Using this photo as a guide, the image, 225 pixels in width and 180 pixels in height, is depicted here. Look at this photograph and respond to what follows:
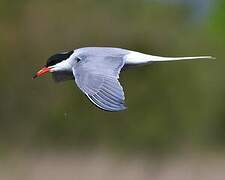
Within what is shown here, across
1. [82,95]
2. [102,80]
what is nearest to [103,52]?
[102,80]

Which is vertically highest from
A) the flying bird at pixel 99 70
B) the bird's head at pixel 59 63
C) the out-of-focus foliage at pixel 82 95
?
the flying bird at pixel 99 70

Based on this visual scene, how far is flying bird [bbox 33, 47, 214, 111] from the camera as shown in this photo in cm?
510

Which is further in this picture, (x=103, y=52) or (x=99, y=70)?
(x=103, y=52)

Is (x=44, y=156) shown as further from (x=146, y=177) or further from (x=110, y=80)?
(x=110, y=80)

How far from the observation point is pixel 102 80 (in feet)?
17.7

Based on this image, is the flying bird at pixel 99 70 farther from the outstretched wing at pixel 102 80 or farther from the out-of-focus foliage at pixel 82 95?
the out-of-focus foliage at pixel 82 95

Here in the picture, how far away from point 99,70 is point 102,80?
0.71 feet

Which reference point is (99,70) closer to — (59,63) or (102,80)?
(102,80)

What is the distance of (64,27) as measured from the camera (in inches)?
557

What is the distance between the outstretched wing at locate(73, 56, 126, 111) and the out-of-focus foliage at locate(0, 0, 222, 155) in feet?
24.9

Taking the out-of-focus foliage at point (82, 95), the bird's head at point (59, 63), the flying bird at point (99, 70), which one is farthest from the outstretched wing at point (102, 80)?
the out-of-focus foliage at point (82, 95)

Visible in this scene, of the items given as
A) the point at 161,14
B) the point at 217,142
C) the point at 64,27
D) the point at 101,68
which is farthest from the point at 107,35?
the point at 101,68

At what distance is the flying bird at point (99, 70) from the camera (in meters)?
5.10

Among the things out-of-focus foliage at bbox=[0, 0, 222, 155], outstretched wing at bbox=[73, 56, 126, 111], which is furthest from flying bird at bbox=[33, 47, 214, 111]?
out-of-focus foliage at bbox=[0, 0, 222, 155]
